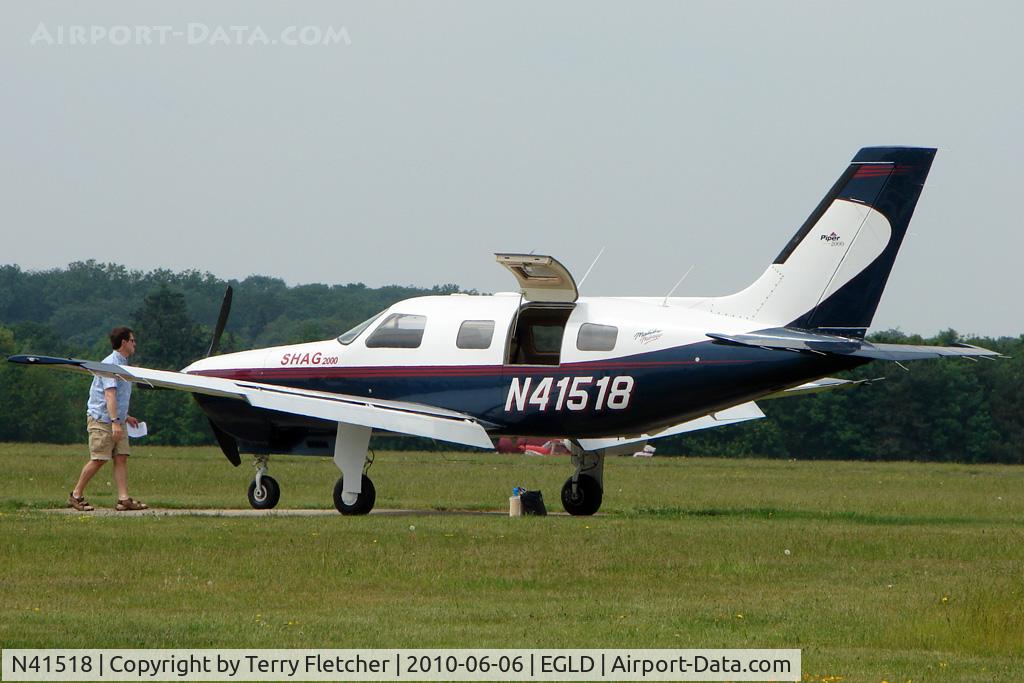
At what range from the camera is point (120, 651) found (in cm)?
1084

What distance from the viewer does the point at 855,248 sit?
818 inches

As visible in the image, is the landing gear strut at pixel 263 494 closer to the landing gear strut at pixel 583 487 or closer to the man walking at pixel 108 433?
the man walking at pixel 108 433

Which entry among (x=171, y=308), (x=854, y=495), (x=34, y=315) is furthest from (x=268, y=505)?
(x=34, y=315)

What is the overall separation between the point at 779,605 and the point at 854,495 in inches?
665

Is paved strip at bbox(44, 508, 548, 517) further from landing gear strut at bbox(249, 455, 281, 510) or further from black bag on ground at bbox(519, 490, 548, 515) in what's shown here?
black bag on ground at bbox(519, 490, 548, 515)

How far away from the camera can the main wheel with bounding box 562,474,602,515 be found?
22875mm

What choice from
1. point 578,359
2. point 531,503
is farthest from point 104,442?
point 578,359

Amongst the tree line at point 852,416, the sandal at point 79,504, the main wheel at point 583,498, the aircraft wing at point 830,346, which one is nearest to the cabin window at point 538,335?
the main wheel at point 583,498

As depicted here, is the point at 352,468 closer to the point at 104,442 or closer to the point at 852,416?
the point at 104,442

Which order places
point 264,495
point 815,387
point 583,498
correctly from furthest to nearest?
point 815,387 → point 264,495 → point 583,498

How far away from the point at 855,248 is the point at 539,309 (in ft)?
14.1

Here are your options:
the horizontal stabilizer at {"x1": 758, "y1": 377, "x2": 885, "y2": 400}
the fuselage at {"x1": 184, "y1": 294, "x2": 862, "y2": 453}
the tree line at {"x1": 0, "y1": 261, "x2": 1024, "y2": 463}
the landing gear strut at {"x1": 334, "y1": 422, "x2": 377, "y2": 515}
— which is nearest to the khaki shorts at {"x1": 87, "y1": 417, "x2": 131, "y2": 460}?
the fuselage at {"x1": 184, "y1": 294, "x2": 862, "y2": 453}

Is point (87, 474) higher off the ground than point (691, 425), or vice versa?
point (691, 425)

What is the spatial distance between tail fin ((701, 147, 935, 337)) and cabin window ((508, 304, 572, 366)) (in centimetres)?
285
